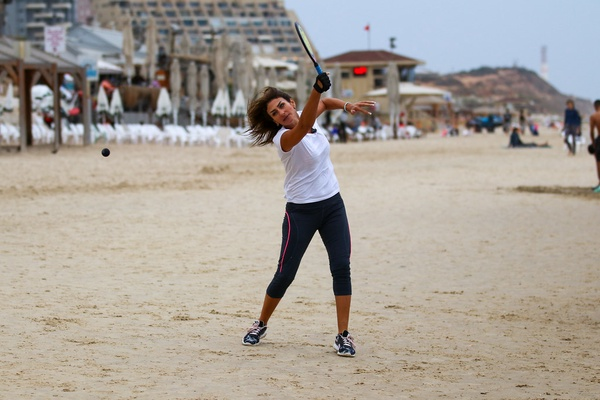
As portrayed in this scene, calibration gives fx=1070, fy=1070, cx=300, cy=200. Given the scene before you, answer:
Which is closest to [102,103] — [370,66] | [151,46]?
[151,46]

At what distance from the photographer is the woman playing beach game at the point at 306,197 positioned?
5.61m

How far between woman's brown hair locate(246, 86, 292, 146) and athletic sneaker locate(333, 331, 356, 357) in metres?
1.10

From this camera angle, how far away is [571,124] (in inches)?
1102

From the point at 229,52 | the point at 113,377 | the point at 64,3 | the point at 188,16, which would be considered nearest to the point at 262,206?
the point at 113,377

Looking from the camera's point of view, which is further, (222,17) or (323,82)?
(222,17)

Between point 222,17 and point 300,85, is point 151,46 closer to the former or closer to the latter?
point 300,85

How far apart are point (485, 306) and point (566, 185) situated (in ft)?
37.4

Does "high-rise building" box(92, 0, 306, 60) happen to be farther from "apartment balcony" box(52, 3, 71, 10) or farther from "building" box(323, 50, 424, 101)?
"building" box(323, 50, 424, 101)

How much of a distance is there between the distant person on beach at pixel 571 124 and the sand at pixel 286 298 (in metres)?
11.3

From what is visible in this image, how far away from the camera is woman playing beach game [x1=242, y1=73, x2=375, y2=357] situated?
5.61m

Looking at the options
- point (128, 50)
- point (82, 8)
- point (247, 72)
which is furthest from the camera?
point (82, 8)

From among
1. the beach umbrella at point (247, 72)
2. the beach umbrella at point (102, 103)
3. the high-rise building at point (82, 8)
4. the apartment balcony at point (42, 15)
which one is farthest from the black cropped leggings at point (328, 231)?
the high-rise building at point (82, 8)

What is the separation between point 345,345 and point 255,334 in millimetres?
549

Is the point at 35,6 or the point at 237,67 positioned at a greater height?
the point at 35,6
